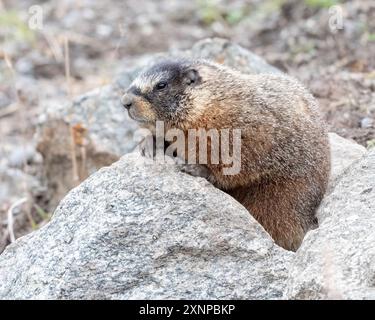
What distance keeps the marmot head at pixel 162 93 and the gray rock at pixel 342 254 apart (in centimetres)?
124

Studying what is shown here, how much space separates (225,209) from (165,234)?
42 centimetres

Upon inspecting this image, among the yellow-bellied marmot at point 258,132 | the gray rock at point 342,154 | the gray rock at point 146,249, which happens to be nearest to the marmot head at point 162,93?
the yellow-bellied marmot at point 258,132

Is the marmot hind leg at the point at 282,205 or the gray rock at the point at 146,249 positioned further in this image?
the marmot hind leg at the point at 282,205

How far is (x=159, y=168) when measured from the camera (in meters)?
4.57

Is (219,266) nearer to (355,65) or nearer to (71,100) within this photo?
(71,100)

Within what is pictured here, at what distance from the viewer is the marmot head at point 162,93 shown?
16.3ft

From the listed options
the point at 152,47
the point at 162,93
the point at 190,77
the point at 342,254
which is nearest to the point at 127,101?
the point at 162,93

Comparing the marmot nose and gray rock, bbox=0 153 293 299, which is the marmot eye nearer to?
the marmot nose

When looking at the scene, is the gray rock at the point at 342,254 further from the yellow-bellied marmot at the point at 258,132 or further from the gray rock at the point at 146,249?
the yellow-bellied marmot at the point at 258,132

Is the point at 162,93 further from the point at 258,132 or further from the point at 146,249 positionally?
the point at 146,249

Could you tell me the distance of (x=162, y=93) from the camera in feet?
16.5

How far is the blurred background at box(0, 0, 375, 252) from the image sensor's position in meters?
7.16
